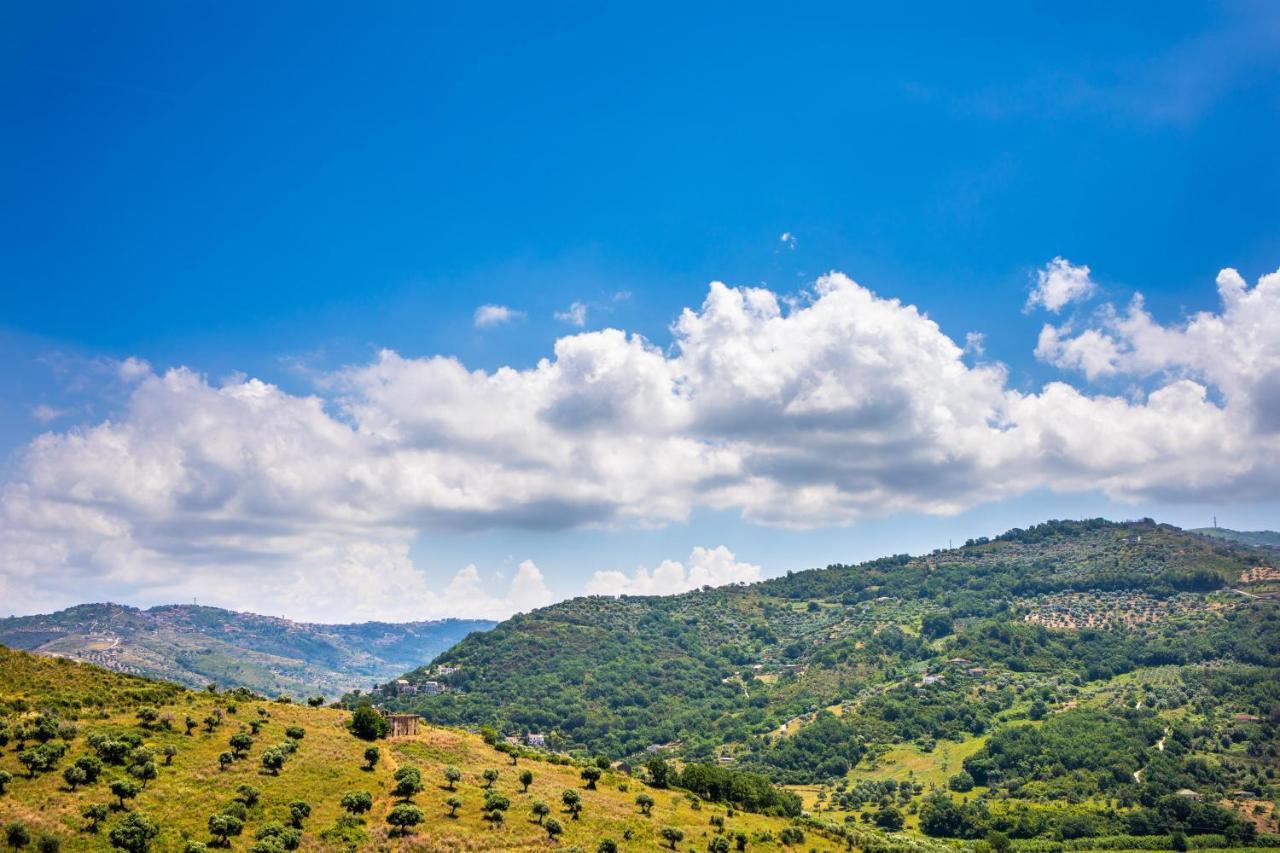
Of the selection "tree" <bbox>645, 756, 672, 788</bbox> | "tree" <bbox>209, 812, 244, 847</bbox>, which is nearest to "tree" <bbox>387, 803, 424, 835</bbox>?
"tree" <bbox>209, 812, 244, 847</bbox>

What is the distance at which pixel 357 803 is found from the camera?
87312 millimetres

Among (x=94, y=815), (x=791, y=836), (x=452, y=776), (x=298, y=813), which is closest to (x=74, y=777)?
(x=94, y=815)

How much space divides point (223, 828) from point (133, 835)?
7.28 metres

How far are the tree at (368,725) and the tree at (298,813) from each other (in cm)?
2772

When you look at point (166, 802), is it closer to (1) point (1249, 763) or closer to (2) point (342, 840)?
(2) point (342, 840)

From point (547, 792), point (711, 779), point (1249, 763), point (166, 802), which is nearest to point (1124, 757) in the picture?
point (1249, 763)

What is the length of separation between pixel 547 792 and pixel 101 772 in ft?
161

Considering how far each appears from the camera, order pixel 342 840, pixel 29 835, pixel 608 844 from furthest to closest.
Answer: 1. pixel 608 844
2. pixel 342 840
3. pixel 29 835

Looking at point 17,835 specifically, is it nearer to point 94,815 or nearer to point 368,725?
point 94,815

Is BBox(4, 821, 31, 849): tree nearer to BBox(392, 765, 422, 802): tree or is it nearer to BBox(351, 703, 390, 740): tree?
BBox(392, 765, 422, 802): tree

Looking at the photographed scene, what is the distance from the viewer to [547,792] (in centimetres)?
10588

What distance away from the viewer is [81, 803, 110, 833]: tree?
74688mm

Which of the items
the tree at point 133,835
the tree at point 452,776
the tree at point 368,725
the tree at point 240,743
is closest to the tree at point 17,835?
the tree at point 133,835

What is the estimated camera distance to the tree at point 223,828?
77188 mm
